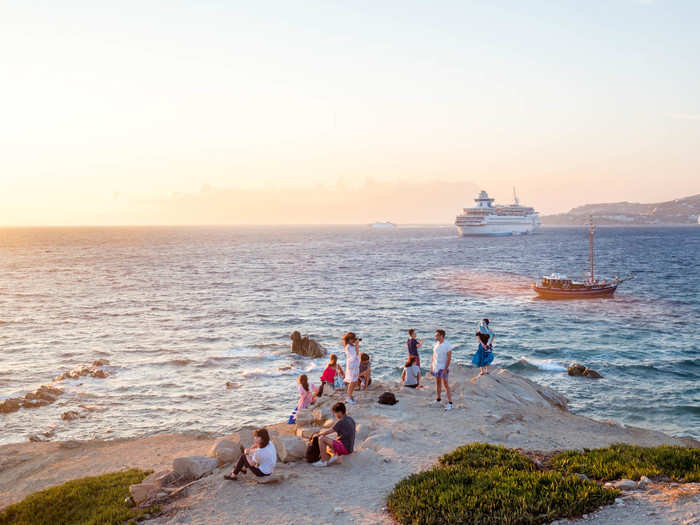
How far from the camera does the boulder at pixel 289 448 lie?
1234cm

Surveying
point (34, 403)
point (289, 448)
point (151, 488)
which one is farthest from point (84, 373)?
point (289, 448)

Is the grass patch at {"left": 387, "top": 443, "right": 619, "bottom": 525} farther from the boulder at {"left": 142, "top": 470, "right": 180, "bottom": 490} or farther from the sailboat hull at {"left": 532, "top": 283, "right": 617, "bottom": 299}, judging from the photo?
the sailboat hull at {"left": 532, "top": 283, "right": 617, "bottom": 299}

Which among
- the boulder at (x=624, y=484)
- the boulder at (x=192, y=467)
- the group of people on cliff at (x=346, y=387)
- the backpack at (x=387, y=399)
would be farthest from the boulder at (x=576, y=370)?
the boulder at (x=192, y=467)

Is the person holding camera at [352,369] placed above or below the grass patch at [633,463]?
above

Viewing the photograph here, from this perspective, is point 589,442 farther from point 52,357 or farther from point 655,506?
point 52,357

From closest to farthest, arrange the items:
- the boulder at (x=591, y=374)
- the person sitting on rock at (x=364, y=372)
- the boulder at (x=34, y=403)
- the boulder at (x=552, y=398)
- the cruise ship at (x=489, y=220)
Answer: the person sitting on rock at (x=364, y=372) → the boulder at (x=552, y=398) → the boulder at (x=34, y=403) → the boulder at (x=591, y=374) → the cruise ship at (x=489, y=220)

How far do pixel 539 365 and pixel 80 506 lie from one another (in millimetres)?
25271

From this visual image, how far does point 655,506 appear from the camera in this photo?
9.24 m

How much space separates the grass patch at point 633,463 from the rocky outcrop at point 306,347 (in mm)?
21101

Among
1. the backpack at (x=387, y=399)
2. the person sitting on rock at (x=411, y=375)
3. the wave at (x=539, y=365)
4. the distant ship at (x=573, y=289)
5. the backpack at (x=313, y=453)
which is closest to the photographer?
the backpack at (x=313, y=453)

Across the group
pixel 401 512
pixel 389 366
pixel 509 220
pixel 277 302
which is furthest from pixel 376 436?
pixel 509 220

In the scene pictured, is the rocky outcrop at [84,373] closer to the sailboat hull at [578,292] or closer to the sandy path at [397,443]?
the sandy path at [397,443]

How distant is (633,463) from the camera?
1162 cm

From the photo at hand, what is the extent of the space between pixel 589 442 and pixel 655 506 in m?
6.33
